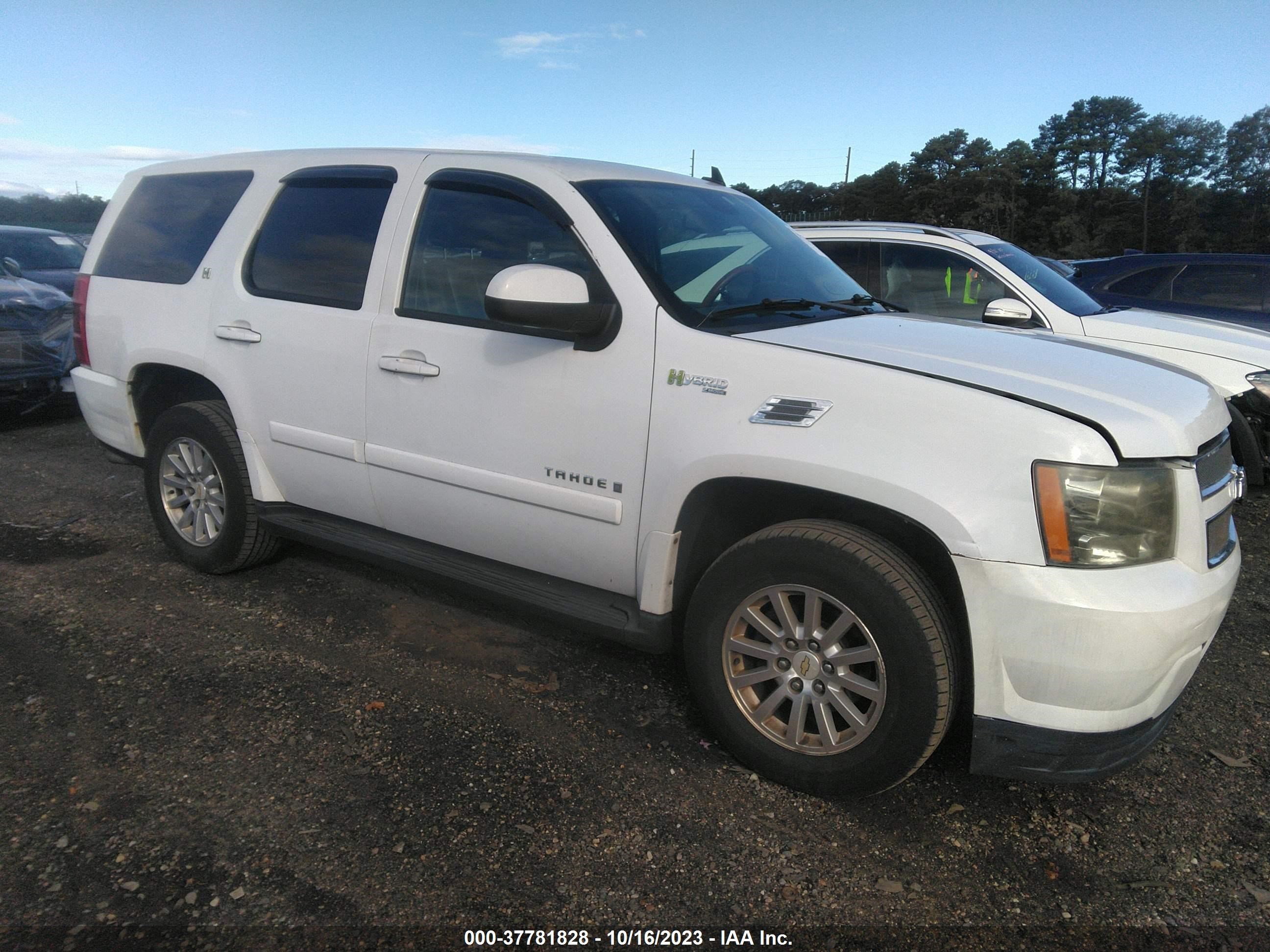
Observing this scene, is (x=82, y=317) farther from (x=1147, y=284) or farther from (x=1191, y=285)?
(x=1191, y=285)

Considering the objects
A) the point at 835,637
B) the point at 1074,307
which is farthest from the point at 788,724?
the point at 1074,307

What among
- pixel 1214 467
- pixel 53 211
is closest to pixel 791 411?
pixel 1214 467

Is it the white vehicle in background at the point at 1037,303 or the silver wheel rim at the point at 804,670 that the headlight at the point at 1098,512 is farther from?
the white vehicle in background at the point at 1037,303

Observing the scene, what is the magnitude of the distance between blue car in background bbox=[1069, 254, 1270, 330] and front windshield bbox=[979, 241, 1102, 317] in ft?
4.81

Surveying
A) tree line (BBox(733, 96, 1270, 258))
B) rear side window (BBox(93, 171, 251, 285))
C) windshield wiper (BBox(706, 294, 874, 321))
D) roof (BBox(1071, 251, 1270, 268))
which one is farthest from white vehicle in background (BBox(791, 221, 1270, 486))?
tree line (BBox(733, 96, 1270, 258))

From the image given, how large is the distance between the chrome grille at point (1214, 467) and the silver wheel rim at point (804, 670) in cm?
104

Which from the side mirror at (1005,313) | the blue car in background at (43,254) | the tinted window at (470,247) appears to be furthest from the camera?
the blue car in background at (43,254)

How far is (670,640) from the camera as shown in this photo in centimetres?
300

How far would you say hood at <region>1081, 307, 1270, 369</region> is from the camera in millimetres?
5863

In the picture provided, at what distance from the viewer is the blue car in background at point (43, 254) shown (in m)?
10.6

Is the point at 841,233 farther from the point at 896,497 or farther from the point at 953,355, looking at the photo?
the point at 896,497

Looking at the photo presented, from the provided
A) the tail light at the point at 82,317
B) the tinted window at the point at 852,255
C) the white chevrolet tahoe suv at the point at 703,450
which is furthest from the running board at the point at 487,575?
the tinted window at the point at 852,255

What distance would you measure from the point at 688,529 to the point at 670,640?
0.41 metres

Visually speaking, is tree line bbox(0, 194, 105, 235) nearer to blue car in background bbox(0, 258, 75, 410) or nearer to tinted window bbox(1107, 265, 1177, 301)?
blue car in background bbox(0, 258, 75, 410)
